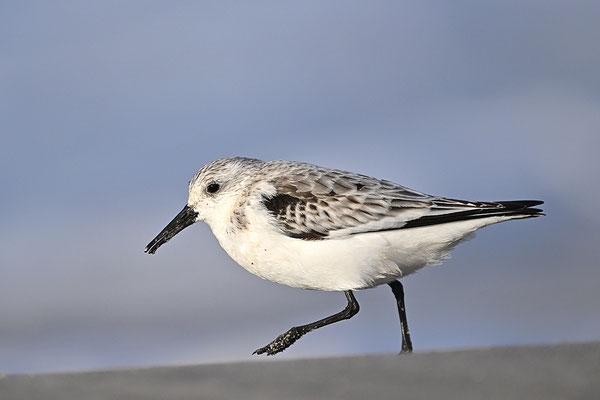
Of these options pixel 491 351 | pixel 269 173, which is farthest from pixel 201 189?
pixel 491 351

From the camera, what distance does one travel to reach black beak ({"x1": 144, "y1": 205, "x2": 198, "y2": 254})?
9680 millimetres

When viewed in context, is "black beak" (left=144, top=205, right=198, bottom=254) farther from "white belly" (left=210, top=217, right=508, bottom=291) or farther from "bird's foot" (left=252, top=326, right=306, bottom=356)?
"bird's foot" (left=252, top=326, right=306, bottom=356)

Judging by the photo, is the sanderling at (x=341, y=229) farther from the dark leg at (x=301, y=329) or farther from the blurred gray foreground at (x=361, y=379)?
the blurred gray foreground at (x=361, y=379)

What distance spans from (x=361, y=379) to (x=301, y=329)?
4.16 meters

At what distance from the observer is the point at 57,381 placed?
4859mm

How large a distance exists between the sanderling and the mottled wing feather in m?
0.01

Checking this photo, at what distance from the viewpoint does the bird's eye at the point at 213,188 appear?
9320mm

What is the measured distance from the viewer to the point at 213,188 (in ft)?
30.7

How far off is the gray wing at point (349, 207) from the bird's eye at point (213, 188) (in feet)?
2.71

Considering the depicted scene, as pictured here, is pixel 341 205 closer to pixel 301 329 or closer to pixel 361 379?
pixel 301 329

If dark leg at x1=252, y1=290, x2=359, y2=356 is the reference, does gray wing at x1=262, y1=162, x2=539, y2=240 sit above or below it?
above

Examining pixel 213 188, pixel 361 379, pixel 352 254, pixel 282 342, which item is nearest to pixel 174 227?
pixel 213 188

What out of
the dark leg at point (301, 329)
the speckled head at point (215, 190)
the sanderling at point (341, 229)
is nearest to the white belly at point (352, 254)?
the sanderling at point (341, 229)

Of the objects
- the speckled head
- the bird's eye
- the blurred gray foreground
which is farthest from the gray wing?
the blurred gray foreground
